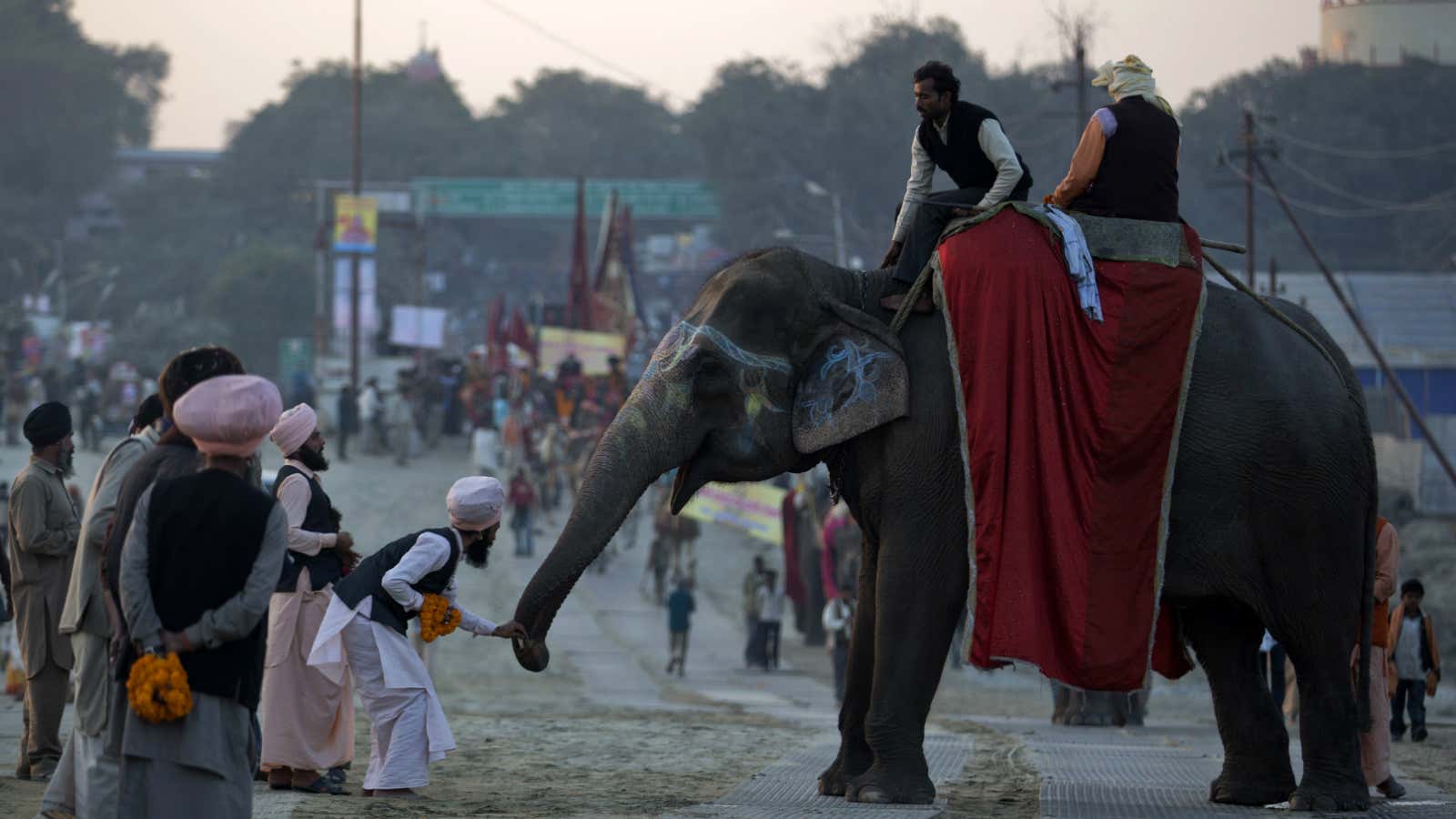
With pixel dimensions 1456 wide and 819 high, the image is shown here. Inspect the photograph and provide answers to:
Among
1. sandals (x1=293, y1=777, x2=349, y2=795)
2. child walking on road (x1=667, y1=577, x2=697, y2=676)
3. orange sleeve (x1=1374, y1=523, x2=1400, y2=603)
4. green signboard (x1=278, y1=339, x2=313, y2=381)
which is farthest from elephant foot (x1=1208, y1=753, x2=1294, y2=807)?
green signboard (x1=278, y1=339, x2=313, y2=381)

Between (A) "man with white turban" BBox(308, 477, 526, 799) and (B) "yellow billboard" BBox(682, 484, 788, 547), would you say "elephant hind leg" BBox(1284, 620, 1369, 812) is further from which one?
(B) "yellow billboard" BBox(682, 484, 788, 547)

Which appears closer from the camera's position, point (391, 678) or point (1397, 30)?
Result: point (391, 678)

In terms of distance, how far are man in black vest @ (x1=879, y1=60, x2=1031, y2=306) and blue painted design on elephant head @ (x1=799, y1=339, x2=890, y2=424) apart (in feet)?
1.86

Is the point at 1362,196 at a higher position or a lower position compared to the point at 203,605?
higher

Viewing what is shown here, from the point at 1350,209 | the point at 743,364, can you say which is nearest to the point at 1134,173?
the point at 743,364

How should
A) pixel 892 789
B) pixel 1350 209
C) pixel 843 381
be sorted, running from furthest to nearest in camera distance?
pixel 1350 209, pixel 843 381, pixel 892 789

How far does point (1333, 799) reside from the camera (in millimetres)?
9344

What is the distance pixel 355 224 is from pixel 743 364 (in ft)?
146

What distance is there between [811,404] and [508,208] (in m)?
82.3

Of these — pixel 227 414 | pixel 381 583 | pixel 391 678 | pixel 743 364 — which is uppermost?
pixel 743 364

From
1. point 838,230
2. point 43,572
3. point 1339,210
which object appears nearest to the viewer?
point 43,572

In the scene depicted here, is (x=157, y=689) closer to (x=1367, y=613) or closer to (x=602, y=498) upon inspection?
(x=602, y=498)

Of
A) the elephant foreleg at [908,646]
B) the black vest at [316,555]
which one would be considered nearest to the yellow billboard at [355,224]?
the black vest at [316,555]

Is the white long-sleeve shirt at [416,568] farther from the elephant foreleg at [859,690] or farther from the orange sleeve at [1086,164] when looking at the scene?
the orange sleeve at [1086,164]
